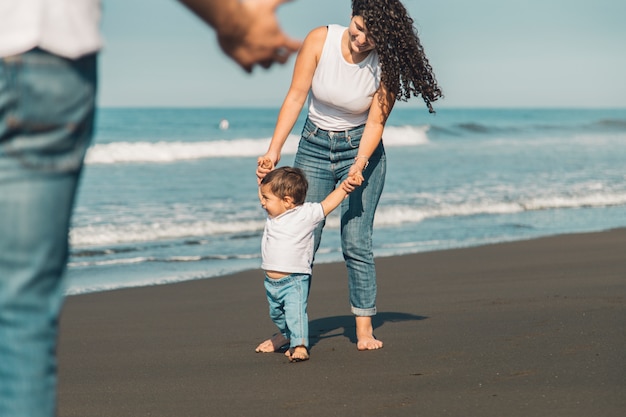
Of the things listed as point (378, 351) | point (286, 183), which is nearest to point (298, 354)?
point (378, 351)

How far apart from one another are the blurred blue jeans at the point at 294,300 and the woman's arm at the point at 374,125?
0.68 meters

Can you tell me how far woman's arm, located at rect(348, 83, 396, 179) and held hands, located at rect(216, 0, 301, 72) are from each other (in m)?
2.79

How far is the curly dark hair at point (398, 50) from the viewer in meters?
4.52

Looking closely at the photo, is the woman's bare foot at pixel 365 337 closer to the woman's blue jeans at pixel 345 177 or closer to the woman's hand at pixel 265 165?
the woman's blue jeans at pixel 345 177

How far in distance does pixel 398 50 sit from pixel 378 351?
5.27 ft

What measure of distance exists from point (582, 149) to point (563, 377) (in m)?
24.8

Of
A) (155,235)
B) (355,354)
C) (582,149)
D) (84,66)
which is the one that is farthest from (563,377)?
(582,149)

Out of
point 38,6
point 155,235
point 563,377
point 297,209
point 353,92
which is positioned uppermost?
point 38,6

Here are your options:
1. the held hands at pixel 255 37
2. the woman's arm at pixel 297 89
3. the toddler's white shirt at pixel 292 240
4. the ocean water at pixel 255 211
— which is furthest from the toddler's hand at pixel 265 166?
the ocean water at pixel 255 211

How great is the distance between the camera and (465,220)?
1260 cm

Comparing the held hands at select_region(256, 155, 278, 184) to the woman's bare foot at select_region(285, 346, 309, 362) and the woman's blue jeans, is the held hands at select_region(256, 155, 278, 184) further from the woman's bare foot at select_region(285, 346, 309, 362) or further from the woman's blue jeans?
the woman's bare foot at select_region(285, 346, 309, 362)

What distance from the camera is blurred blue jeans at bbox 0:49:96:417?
1.62 metres

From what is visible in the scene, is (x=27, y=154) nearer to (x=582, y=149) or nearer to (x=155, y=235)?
(x=155, y=235)

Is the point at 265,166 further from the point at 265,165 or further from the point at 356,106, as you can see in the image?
the point at 356,106
